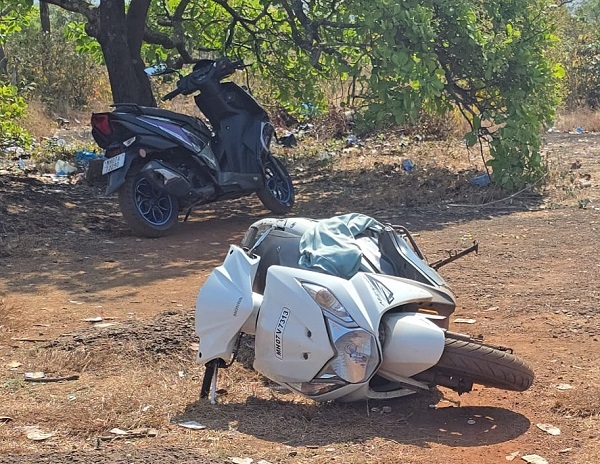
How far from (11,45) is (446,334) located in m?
18.7

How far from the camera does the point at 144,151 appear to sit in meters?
7.81

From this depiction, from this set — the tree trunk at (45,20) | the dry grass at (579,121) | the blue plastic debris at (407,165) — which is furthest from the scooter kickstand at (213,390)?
the tree trunk at (45,20)

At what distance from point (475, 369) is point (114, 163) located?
16.1 feet

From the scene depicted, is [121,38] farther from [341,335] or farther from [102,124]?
[341,335]

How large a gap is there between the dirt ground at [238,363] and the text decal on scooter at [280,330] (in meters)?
0.28

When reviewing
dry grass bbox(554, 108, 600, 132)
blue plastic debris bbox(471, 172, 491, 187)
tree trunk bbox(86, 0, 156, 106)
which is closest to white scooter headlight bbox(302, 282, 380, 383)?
blue plastic debris bbox(471, 172, 491, 187)

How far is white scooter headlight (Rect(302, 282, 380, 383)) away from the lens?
3.47 metres

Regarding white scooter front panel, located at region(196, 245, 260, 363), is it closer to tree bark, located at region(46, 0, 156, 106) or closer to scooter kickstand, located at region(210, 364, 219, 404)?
scooter kickstand, located at region(210, 364, 219, 404)

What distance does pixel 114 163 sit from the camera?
7.69m

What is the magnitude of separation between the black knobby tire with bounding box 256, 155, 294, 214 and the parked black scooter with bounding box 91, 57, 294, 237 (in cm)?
1

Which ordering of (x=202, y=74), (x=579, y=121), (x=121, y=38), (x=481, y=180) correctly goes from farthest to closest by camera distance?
(x=579, y=121)
(x=121, y=38)
(x=481, y=180)
(x=202, y=74)

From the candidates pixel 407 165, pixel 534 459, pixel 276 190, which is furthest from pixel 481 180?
pixel 534 459

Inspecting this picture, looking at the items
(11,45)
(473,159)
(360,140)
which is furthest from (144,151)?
(11,45)

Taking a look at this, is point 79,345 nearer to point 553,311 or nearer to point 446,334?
point 446,334
